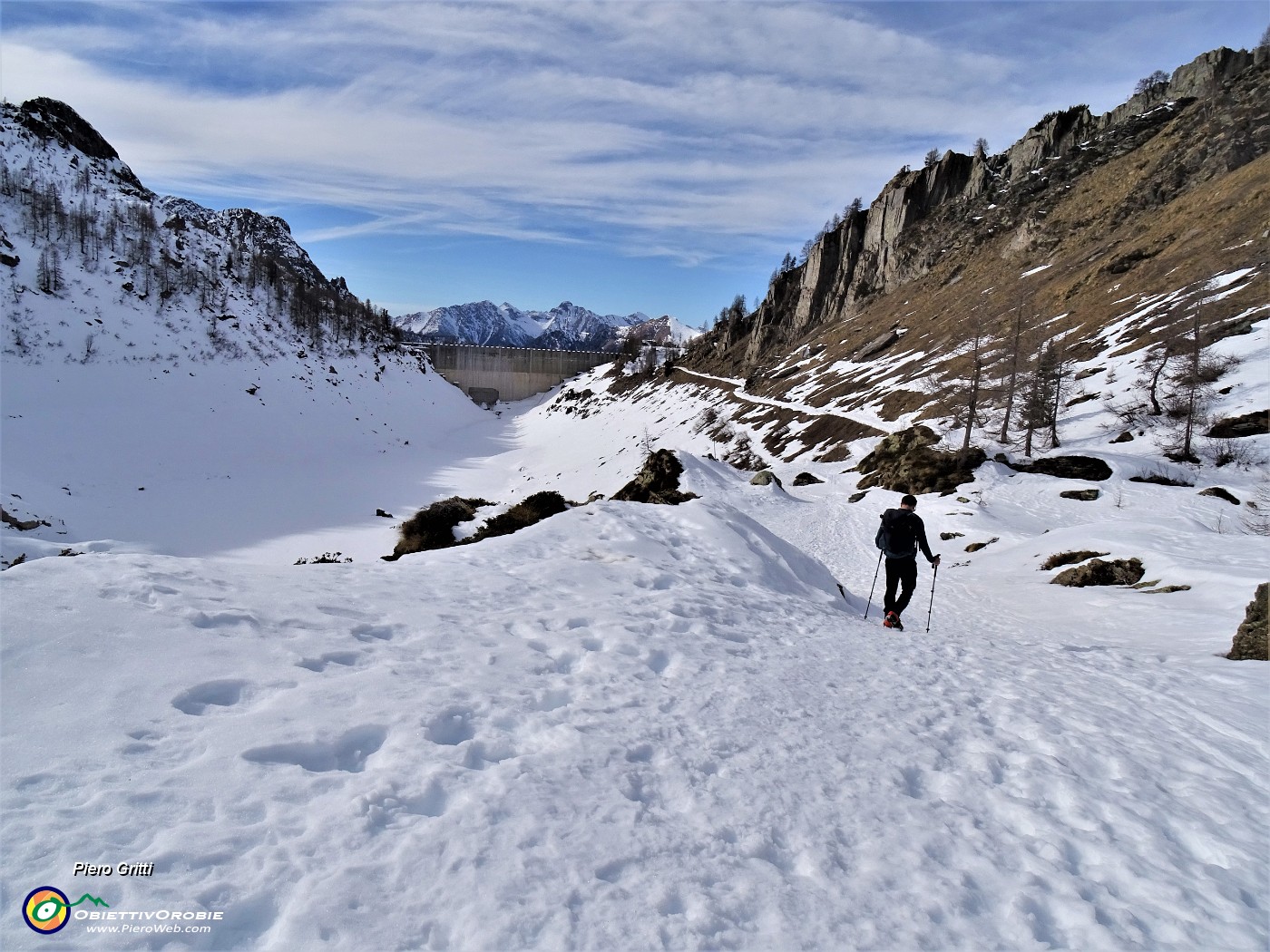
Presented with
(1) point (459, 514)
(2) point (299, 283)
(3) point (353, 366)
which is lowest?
(1) point (459, 514)

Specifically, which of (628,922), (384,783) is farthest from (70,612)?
(628,922)

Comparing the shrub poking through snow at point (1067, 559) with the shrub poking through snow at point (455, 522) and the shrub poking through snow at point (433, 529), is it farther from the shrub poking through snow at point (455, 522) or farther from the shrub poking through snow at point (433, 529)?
the shrub poking through snow at point (433, 529)

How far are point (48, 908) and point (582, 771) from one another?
2.88 metres

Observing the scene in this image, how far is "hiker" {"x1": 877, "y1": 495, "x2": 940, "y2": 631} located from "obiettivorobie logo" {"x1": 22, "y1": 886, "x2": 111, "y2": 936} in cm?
1069

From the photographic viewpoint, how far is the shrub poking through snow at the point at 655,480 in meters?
25.5

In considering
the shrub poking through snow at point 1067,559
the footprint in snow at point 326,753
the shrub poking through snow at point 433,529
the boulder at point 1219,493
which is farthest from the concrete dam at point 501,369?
the footprint in snow at point 326,753

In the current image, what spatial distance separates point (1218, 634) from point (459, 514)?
60.6ft

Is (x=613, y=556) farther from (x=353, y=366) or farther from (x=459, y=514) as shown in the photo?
(x=353, y=366)

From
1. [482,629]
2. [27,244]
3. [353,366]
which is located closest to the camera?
[482,629]

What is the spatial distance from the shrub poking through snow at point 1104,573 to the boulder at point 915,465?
12.2 m

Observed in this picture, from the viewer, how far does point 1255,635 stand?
28.2ft

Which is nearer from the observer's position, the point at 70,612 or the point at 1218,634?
the point at 70,612

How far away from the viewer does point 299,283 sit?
81.9 m

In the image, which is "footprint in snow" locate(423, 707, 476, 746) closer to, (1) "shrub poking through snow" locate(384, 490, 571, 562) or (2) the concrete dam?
(1) "shrub poking through snow" locate(384, 490, 571, 562)
